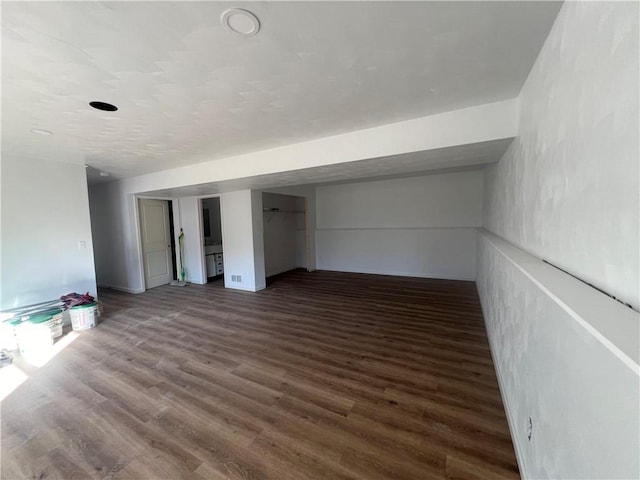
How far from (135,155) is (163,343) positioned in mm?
2594

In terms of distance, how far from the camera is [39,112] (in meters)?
2.14

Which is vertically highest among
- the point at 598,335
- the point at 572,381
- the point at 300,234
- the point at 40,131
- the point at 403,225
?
the point at 40,131

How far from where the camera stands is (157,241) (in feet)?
19.7

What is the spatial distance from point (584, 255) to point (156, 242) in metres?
7.06

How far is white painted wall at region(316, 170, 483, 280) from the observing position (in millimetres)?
5699

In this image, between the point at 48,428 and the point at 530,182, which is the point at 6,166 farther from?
the point at 530,182

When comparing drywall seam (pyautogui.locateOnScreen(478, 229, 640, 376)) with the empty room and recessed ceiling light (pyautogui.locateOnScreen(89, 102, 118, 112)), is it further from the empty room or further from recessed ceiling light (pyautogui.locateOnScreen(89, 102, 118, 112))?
recessed ceiling light (pyautogui.locateOnScreen(89, 102, 118, 112))

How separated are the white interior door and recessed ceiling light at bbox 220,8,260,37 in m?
5.59

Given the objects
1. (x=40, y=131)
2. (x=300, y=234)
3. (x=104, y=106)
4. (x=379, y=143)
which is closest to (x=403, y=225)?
(x=300, y=234)

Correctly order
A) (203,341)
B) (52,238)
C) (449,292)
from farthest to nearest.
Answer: (449,292) < (52,238) < (203,341)

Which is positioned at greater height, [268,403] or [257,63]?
[257,63]

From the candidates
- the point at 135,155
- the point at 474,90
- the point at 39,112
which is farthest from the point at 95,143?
the point at 474,90

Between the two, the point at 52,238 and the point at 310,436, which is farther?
the point at 52,238

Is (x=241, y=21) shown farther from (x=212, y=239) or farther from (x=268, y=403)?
(x=212, y=239)
